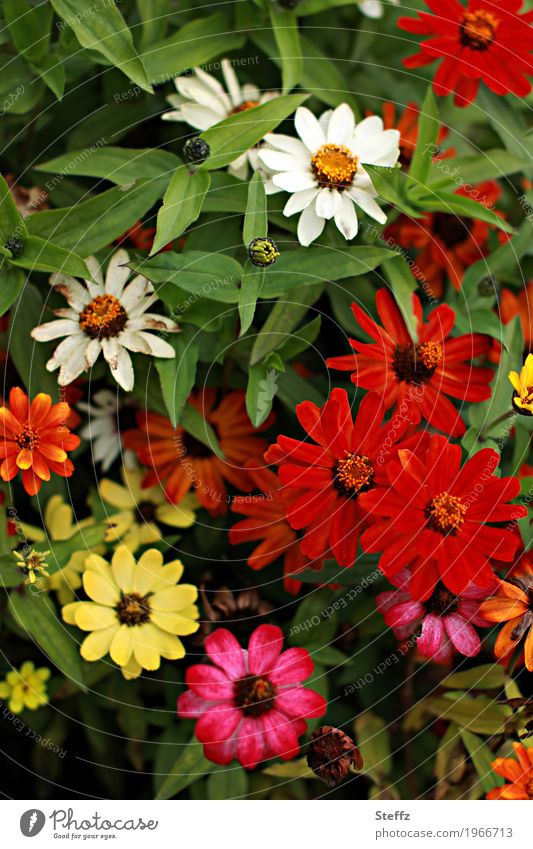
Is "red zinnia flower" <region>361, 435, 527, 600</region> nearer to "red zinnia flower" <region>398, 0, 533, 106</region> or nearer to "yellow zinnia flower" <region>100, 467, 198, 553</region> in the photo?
"yellow zinnia flower" <region>100, 467, 198, 553</region>

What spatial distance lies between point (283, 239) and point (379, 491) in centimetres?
21

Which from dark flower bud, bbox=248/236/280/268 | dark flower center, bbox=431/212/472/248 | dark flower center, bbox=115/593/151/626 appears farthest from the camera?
dark flower center, bbox=431/212/472/248

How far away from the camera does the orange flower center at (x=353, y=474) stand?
1.80ft

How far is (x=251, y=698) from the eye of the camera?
1.94ft

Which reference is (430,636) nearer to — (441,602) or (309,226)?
(441,602)

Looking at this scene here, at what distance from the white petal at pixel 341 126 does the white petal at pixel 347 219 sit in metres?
0.06

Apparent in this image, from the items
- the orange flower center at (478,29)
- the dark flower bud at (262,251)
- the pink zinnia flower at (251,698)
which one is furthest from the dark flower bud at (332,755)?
the orange flower center at (478,29)

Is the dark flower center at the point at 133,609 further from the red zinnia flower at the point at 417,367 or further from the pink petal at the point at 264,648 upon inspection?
the red zinnia flower at the point at 417,367

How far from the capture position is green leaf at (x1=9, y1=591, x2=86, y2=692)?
606mm

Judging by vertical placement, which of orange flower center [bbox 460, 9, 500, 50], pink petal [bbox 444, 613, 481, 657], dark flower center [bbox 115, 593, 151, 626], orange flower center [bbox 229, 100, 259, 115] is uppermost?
orange flower center [bbox 460, 9, 500, 50]

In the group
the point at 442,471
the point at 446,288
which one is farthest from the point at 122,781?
the point at 446,288

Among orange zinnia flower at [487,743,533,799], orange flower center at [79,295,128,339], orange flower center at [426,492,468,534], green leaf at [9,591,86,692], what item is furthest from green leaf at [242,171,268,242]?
orange zinnia flower at [487,743,533,799]

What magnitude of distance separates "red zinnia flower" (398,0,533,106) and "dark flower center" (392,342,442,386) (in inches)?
8.9
